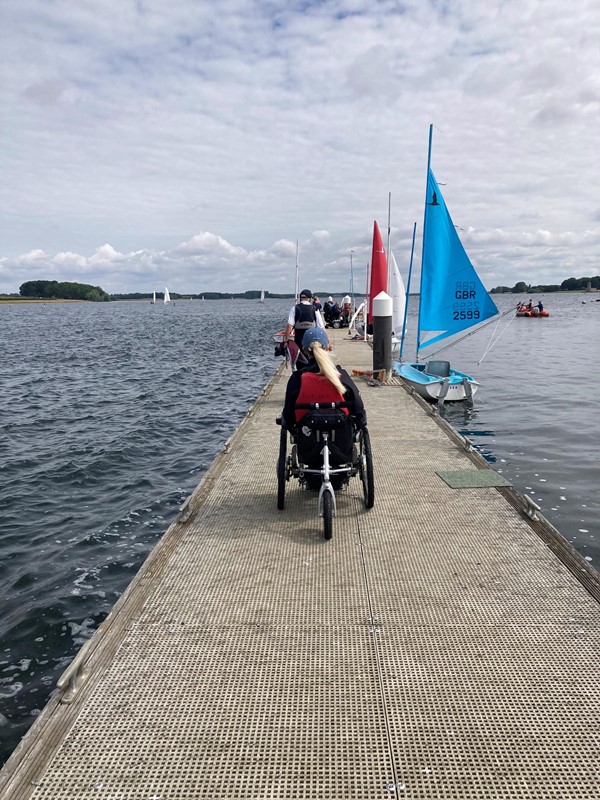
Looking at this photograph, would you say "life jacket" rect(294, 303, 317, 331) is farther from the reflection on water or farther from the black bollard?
the reflection on water

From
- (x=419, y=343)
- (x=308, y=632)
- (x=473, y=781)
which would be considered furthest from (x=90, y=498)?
(x=419, y=343)

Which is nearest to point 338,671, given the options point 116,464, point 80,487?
point 80,487

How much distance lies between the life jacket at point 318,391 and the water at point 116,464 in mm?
3264

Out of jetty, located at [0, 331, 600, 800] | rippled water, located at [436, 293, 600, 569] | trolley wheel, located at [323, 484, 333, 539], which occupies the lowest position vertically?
rippled water, located at [436, 293, 600, 569]

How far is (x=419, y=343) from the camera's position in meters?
16.5

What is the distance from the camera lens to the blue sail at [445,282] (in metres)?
15.1

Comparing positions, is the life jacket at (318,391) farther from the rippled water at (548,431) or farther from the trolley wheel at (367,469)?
the rippled water at (548,431)

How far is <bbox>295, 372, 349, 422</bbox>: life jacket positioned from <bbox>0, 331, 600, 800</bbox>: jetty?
4.26 ft

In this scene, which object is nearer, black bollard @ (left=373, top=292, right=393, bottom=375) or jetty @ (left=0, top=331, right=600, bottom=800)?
jetty @ (left=0, top=331, right=600, bottom=800)

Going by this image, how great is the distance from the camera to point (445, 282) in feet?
50.5

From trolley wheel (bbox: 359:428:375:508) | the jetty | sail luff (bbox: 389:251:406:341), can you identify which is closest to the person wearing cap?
trolley wheel (bbox: 359:428:375:508)

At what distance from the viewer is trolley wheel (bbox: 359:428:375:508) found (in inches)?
231

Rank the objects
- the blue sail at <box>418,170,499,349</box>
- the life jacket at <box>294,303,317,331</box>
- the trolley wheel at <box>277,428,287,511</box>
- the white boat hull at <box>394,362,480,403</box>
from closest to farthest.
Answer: the trolley wheel at <box>277,428,287,511</box> → the life jacket at <box>294,303,317,331</box> → the blue sail at <box>418,170,499,349</box> → the white boat hull at <box>394,362,480,403</box>

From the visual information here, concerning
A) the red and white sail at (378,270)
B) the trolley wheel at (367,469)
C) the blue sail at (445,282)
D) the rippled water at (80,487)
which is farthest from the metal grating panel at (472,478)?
the red and white sail at (378,270)
